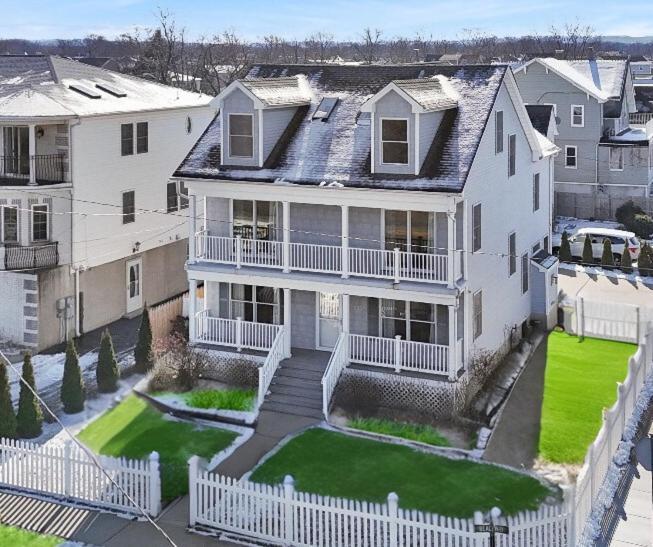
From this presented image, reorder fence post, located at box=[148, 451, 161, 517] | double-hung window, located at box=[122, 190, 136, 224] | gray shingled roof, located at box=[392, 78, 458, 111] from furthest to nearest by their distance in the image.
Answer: double-hung window, located at box=[122, 190, 136, 224], gray shingled roof, located at box=[392, 78, 458, 111], fence post, located at box=[148, 451, 161, 517]

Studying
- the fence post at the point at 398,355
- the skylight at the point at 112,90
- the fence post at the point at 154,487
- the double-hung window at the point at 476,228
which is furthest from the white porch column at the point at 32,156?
the fence post at the point at 154,487

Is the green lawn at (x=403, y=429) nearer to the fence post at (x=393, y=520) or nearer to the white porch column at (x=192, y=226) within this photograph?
the fence post at (x=393, y=520)

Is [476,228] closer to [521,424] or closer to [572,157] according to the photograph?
[521,424]

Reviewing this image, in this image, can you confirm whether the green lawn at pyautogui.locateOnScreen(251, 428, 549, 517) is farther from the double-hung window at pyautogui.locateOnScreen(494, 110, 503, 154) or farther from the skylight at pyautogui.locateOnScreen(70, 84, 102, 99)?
the skylight at pyautogui.locateOnScreen(70, 84, 102, 99)

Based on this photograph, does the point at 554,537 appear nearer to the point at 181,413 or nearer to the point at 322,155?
the point at 181,413

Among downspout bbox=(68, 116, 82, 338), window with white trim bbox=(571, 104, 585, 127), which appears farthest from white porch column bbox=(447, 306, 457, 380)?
window with white trim bbox=(571, 104, 585, 127)
